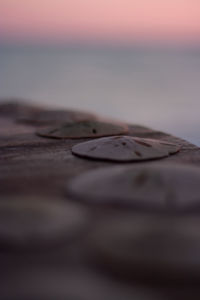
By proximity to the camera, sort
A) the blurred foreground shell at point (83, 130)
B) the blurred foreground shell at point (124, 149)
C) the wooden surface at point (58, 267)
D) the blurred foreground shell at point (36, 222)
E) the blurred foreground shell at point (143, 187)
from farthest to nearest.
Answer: the blurred foreground shell at point (83, 130)
the blurred foreground shell at point (124, 149)
the blurred foreground shell at point (143, 187)
the blurred foreground shell at point (36, 222)
the wooden surface at point (58, 267)

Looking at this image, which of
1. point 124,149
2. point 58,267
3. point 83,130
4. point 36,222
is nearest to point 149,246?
point 58,267

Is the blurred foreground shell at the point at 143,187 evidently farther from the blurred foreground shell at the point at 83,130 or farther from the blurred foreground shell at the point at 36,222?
the blurred foreground shell at the point at 83,130

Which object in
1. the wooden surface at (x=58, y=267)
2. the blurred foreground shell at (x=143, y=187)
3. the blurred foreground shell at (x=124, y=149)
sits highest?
the blurred foreground shell at (x=124, y=149)

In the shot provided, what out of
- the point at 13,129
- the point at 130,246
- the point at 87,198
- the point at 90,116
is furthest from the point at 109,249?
the point at 90,116

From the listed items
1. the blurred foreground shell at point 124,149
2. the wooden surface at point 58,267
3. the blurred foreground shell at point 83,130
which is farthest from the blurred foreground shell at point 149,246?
the blurred foreground shell at point 83,130

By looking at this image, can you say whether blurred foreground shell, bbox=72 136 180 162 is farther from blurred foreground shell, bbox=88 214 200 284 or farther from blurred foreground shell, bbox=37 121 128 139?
blurred foreground shell, bbox=88 214 200 284

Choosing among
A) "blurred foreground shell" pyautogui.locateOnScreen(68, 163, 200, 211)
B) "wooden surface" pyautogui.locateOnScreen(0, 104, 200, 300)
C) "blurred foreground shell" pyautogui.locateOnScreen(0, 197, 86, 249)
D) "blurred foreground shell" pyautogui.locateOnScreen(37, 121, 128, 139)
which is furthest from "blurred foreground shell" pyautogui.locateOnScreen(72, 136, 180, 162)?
"blurred foreground shell" pyautogui.locateOnScreen(0, 197, 86, 249)

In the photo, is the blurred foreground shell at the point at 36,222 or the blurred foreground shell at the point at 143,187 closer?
the blurred foreground shell at the point at 36,222

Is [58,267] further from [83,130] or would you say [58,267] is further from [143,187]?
[83,130]

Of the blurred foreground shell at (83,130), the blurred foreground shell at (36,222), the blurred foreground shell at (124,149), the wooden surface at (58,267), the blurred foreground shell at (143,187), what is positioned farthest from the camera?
the blurred foreground shell at (83,130)
